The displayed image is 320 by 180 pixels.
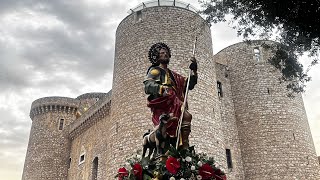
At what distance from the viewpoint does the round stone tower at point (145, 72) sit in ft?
48.9

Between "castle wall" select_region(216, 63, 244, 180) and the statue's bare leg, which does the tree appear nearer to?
the statue's bare leg

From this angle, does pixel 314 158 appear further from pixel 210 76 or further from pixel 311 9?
pixel 311 9

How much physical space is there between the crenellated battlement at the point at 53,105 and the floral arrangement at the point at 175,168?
80.3 ft

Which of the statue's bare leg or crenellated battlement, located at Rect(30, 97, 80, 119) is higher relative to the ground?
crenellated battlement, located at Rect(30, 97, 80, 119)

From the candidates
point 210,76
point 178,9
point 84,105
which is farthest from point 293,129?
point 84,105

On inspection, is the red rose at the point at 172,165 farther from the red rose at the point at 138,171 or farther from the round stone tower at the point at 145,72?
the round stone tower at the point at 145,72

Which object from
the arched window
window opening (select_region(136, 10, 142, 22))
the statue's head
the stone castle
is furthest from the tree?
the arched window

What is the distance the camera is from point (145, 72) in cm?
1594

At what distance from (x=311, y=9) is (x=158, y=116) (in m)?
4.94

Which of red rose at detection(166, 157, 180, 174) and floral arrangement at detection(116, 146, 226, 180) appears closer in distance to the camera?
red rose at detection(166, 157, 180, 174)

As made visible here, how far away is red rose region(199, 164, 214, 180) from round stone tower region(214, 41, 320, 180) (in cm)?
1440

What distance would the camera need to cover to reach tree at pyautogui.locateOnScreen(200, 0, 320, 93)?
318 inches

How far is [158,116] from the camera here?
18.1ft

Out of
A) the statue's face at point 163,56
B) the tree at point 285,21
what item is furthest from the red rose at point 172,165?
the tree at point 285,21
